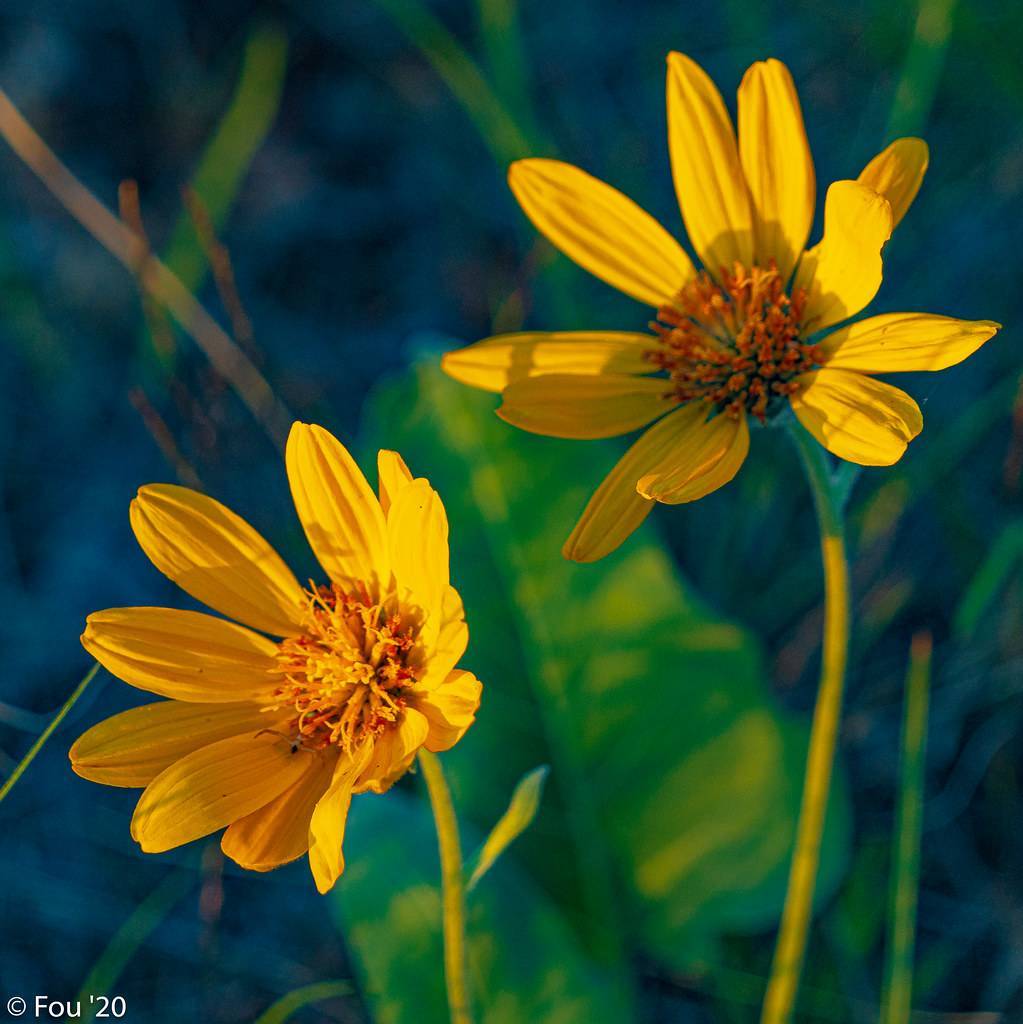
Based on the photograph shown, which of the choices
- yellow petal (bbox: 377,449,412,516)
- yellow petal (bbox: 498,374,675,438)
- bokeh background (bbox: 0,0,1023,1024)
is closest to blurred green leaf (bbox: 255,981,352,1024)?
bokeh background (bbox: 0,0,1023,1024)

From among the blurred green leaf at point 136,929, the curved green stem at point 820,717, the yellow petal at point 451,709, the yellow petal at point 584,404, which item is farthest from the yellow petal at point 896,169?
the blurred green leaf at point 136,929

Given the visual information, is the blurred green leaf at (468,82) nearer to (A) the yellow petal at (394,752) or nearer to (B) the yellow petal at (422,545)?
(B) the yellow petal at (422,545)

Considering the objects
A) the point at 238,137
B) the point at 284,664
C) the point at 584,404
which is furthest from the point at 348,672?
the point at 238,137

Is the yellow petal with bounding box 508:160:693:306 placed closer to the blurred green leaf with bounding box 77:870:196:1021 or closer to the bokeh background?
the bokeh background

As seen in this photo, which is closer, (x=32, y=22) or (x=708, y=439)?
(x=708, y=439)

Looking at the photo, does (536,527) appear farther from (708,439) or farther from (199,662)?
(199,662)

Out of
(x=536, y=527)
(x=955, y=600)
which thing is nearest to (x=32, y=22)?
(x=536, y=527)

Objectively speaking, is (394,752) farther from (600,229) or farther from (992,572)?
(992,572)
